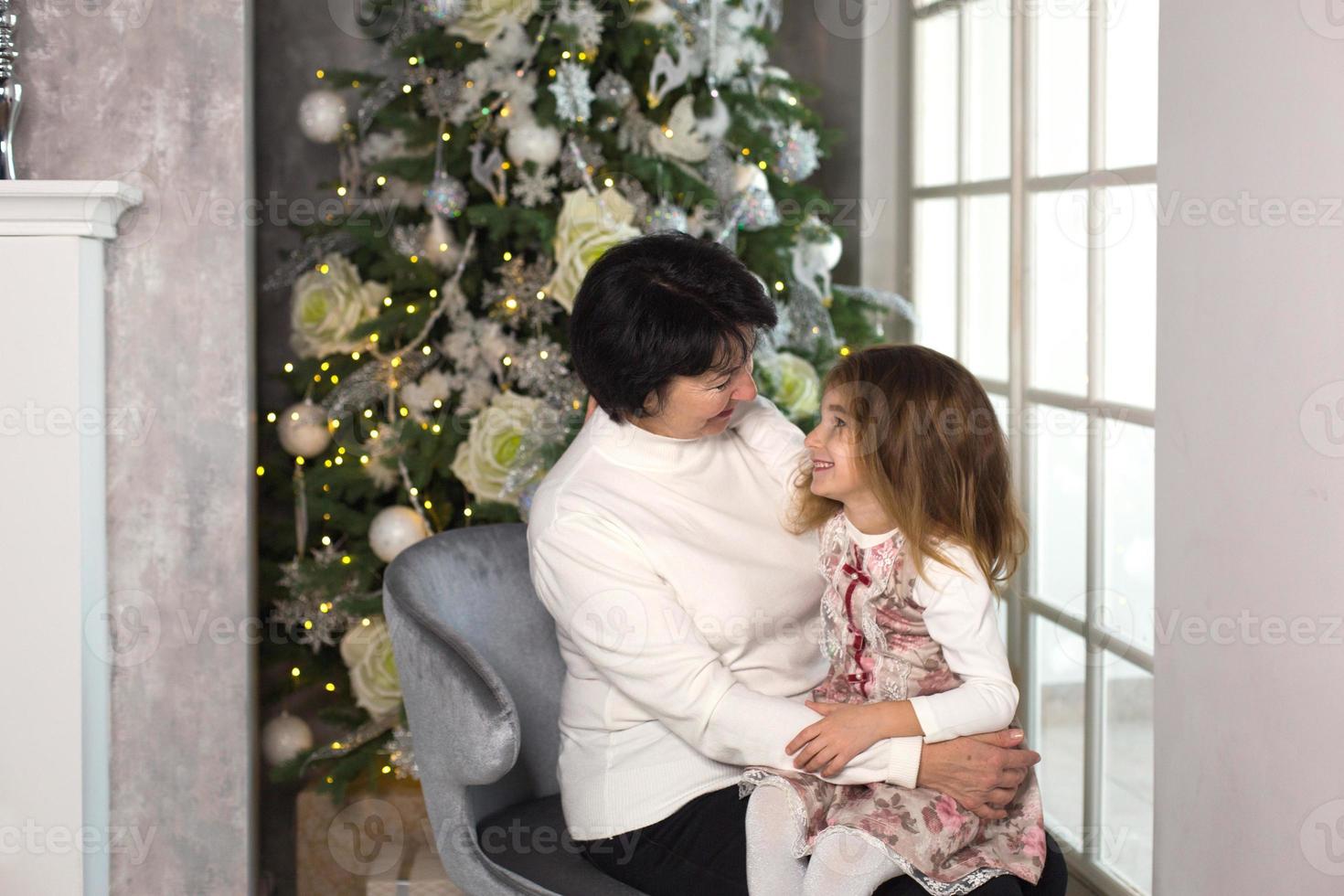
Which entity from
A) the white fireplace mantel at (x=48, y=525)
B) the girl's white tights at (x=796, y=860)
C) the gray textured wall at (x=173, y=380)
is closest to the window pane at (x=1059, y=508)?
the girl's white tights at (x=796, y=860)

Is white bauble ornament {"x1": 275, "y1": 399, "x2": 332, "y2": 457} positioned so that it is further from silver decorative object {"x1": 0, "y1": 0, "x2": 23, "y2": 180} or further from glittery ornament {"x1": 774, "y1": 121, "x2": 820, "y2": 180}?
glittery ornament {"x1": 774, "y1": 121, "x2": 820, "y2": 180}

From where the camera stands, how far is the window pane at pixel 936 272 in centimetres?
320

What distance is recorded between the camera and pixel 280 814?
127 inches

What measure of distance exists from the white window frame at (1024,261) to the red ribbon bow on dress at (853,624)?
26.3 inches

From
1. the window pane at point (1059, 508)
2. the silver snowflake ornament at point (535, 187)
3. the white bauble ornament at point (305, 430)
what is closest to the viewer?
the window pane at point (1059, 508)

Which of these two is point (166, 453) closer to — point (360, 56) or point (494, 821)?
point (494, 821)

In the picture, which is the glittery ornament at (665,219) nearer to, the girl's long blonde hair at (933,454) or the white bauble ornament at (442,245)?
the white bauble ornament at (442,245)

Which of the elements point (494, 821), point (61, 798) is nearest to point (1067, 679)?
point (494, 821)

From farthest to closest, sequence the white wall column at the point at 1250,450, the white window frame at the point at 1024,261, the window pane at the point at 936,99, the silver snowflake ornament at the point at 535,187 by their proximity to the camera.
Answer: the window pane at the point at 936,99 → the silver snowflake ornament at the point at 535,187 → the white window frame at the point at 1024,261 → the white wall column at the point at 1250,450

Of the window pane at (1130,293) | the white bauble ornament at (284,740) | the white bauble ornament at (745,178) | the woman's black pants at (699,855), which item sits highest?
the white bauble ornament at (745,178)

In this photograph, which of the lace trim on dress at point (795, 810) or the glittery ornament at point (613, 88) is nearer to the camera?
the lace trim on dress at point (795, 810)

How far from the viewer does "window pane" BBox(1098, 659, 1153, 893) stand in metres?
2.38

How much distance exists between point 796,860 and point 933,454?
531 millimetres

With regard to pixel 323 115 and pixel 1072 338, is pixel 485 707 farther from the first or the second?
pixel 323 115
